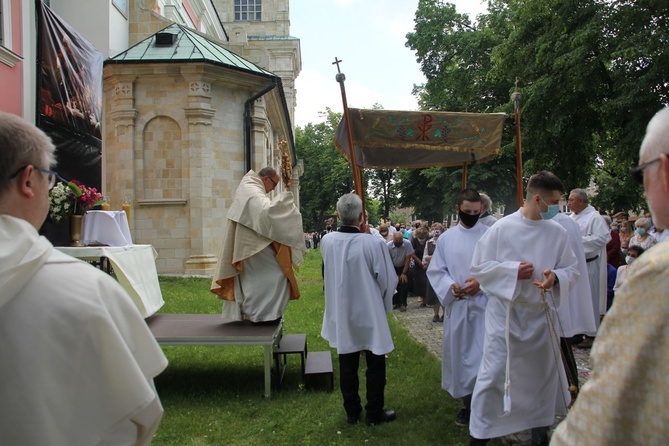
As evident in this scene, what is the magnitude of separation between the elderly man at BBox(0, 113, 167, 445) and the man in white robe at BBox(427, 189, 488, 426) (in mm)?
3713

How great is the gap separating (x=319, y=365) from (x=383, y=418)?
52.1 inches

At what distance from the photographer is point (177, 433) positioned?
4.86 meters

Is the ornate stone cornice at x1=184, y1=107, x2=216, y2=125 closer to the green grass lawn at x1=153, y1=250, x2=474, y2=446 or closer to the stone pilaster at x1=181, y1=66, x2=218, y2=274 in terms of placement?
the stone pilaster at x1=181, y1=66, x2=218, y2=274

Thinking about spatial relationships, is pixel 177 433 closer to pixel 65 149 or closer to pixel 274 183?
pixel 274 183

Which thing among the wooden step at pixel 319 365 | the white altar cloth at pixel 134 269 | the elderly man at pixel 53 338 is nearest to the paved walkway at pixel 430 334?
the wooden step at pixel 319 365

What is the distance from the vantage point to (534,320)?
408 centimetres

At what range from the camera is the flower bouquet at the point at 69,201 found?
22.3 ft

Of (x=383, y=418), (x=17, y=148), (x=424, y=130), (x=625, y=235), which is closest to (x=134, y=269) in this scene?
(x=383, y=418)

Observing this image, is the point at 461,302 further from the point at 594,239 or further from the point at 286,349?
the point at 594,239

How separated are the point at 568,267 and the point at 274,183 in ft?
11.4

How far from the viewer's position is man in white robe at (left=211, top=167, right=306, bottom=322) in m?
6.16

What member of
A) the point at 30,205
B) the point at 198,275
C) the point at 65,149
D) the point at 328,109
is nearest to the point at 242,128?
the point at 198,275

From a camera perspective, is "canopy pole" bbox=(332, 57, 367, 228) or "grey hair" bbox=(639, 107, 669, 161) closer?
"grey hair" bbox=(639, 107, 669, 161)

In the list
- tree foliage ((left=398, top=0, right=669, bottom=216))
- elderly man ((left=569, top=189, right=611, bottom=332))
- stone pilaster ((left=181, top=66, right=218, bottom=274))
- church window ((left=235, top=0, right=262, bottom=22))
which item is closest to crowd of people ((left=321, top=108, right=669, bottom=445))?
elderly man ((left=569, top=189, right=611, bottom=332))
